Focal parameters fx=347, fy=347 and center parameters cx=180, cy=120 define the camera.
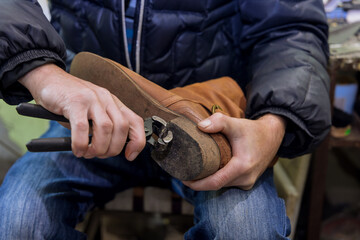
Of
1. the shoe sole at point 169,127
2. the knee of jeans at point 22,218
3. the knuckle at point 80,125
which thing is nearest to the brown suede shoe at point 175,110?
the shoe sole at point 169,127

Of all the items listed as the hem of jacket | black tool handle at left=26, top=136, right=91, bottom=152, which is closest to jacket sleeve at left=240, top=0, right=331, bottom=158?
the hem of jacket

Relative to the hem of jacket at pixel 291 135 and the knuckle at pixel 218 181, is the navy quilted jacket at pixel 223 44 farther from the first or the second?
the knuckle at pixel 218 181

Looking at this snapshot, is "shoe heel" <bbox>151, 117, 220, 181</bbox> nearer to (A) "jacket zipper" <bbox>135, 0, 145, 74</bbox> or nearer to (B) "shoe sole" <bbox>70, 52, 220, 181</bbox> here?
(B) "shoe sole" <bbox>70, 52, 220, 181</bbox>

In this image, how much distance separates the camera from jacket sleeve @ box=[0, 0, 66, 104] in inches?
19.7

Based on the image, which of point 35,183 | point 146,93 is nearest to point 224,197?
point 146,93

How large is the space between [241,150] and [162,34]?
0.90ft

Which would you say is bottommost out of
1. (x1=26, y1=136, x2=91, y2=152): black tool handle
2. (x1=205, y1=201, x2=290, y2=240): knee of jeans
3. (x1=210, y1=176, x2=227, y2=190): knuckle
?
(x1=205, y1=201, x2=290, y2=240): knee of jeans

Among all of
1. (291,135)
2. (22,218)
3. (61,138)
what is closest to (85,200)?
(22,218)

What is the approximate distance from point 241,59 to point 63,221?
1.65 feet

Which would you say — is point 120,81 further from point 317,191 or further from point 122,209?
point 317,191

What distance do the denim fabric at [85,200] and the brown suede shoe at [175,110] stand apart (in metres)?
0.09

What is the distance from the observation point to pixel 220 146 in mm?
519

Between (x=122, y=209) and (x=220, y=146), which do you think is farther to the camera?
(x=122, y=209)

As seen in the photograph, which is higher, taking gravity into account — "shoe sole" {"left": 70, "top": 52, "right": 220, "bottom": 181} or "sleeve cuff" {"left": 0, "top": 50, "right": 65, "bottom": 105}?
"sleeve cuff" {"left": 0, "top": 50, "right": 65, "bottom": 105}
